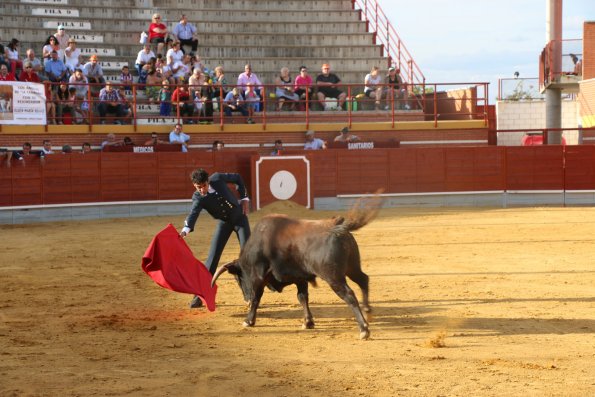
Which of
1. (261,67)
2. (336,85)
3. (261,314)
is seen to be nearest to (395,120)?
(336,85)

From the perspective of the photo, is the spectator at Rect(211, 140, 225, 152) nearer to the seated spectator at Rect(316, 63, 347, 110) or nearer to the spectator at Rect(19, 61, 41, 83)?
the seated spectator at Rect(316, 63, 347, 110)

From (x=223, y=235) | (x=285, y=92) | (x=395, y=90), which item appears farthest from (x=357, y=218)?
(x=395, y=90)

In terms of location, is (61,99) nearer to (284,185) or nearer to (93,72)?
(93,72)

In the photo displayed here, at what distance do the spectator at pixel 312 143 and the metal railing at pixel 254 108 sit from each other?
0.59 meters

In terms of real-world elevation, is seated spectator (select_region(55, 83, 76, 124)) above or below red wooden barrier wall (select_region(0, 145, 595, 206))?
above

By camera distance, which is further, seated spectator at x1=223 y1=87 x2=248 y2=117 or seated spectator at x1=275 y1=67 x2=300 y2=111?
seated spectator at x1=275 y1=67 x2=300 y2=111

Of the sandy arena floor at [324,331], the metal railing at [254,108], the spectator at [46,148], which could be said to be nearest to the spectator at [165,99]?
the metal railing at [254,108]

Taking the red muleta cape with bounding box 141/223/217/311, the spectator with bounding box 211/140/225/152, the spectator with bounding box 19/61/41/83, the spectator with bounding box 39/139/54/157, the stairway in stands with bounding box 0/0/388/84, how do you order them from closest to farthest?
the red muleta cape with bounding box 141/223/217/311 → the spectator with bounding box 39/139/54/157 → the spectator with bounding box 19/61/41/83 → the spectator with bounding box 211/140/225/152 → the stairway in stands with bounding box 0/0/388/84

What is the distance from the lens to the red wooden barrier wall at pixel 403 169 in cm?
1905

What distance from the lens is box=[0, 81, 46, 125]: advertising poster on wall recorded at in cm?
1791

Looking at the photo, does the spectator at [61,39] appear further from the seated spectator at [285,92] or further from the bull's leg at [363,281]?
the bull's leg at [363,281]

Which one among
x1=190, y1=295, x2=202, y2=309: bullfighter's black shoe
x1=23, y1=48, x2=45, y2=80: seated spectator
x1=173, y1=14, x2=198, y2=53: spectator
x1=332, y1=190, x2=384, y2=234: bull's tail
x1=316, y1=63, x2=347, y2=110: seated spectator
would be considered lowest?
x1=190, y1=295, x2=202, y2=309: bullfighter's black shoe

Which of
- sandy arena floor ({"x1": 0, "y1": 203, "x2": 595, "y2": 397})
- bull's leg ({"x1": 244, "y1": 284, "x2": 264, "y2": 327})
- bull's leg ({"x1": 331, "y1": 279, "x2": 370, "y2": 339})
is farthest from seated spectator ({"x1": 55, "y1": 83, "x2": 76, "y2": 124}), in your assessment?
bull's leg ({"x1": 331, "y1": 279, "x2": 370, "y2": 339})

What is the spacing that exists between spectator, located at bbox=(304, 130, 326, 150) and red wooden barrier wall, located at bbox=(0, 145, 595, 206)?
0.47m
